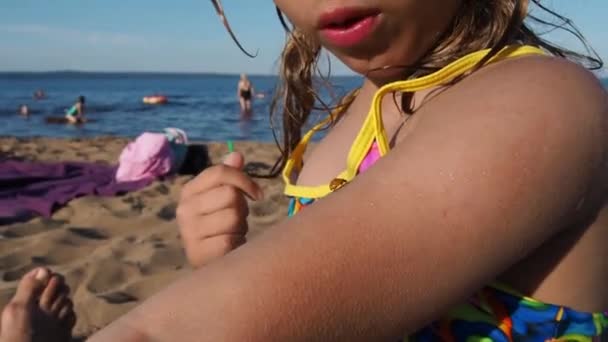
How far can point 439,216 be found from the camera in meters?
0.79

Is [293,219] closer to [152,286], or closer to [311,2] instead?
[311,2]

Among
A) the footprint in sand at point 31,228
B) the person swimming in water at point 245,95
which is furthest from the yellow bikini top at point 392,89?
the person swimming in water at point 245,95

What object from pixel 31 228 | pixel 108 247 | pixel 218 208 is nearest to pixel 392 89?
pixel 218 208

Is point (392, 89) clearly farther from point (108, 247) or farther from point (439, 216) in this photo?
point (108, 247)

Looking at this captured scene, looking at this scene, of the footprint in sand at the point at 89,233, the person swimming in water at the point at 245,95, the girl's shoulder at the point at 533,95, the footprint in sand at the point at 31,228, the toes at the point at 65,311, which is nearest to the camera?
the girl's shoulder at the point at 533,95

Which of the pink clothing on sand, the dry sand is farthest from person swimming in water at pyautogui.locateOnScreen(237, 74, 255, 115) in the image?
the dry sand

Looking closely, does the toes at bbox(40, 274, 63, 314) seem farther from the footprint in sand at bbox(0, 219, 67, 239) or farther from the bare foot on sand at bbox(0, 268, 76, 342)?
the footprint in sand at bbox(0, 219, 67, 239)

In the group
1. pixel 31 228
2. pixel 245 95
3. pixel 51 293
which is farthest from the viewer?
pixel 245 95

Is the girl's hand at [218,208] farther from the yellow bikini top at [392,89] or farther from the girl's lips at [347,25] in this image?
the girl's lips at [347,25]

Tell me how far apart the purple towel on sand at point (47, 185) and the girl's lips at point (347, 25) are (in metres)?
4.13

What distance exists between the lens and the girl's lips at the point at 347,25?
3.39ft

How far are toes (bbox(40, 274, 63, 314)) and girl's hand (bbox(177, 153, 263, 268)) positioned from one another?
1063mm

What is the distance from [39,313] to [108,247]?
166 cm

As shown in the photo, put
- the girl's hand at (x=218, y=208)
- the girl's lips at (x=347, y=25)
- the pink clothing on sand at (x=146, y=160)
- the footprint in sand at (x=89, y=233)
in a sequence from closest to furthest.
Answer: the girl's lips at (x=347, y=25)
the girl's hand at (x=218, y=208)
the footprint in sand at (x=89, y=233)
the pink clothing on sand at (x=146, y=160)
